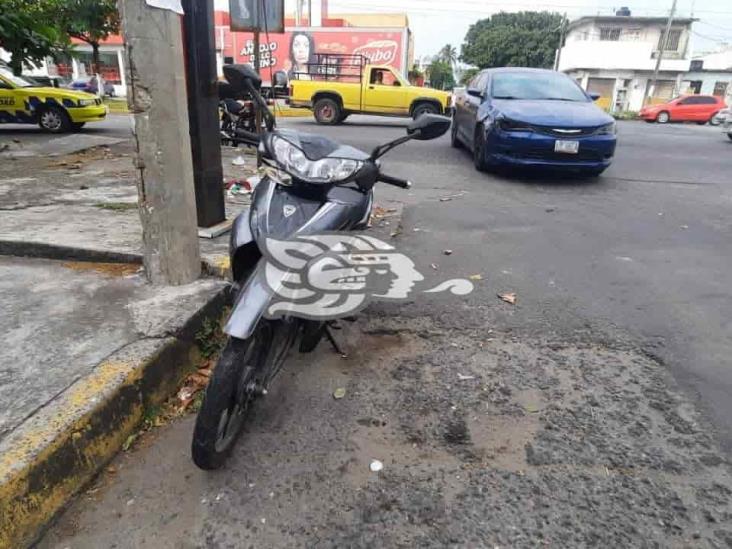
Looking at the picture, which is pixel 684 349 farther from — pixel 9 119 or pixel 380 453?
pixel 9 119

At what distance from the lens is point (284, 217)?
7.52 feet

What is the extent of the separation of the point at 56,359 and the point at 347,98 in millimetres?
14409

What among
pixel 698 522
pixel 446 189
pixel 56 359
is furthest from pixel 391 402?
pixel 446 189

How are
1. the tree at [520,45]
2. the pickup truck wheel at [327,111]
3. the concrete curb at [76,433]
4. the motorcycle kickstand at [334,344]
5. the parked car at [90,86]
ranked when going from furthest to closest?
the tree at [520,45], the parked car at [90,86], the pickup truck wheel at [327,111], the motorcycle kickstand at [334,344], the concrete curb at [76,433]

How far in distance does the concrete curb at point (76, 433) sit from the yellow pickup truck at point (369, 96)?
14.1 meters

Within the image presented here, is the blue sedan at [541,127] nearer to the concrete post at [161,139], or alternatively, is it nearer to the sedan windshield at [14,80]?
the concrete post at [161,139]

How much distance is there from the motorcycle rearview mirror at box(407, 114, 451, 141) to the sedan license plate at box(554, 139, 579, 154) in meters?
4.85

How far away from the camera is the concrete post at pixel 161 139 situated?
266 centimetres

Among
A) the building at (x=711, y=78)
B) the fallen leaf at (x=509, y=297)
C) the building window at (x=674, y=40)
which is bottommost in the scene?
the fallen leaf at (x=509, y=297)

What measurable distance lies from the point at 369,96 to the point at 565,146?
968 centimetres

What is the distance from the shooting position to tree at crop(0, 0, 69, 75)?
7.07m

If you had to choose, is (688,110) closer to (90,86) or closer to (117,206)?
(117,206)

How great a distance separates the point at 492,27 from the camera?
192 feet

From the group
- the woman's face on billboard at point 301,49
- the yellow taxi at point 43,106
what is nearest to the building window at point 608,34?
the woman's face on billboard at point 301,49
